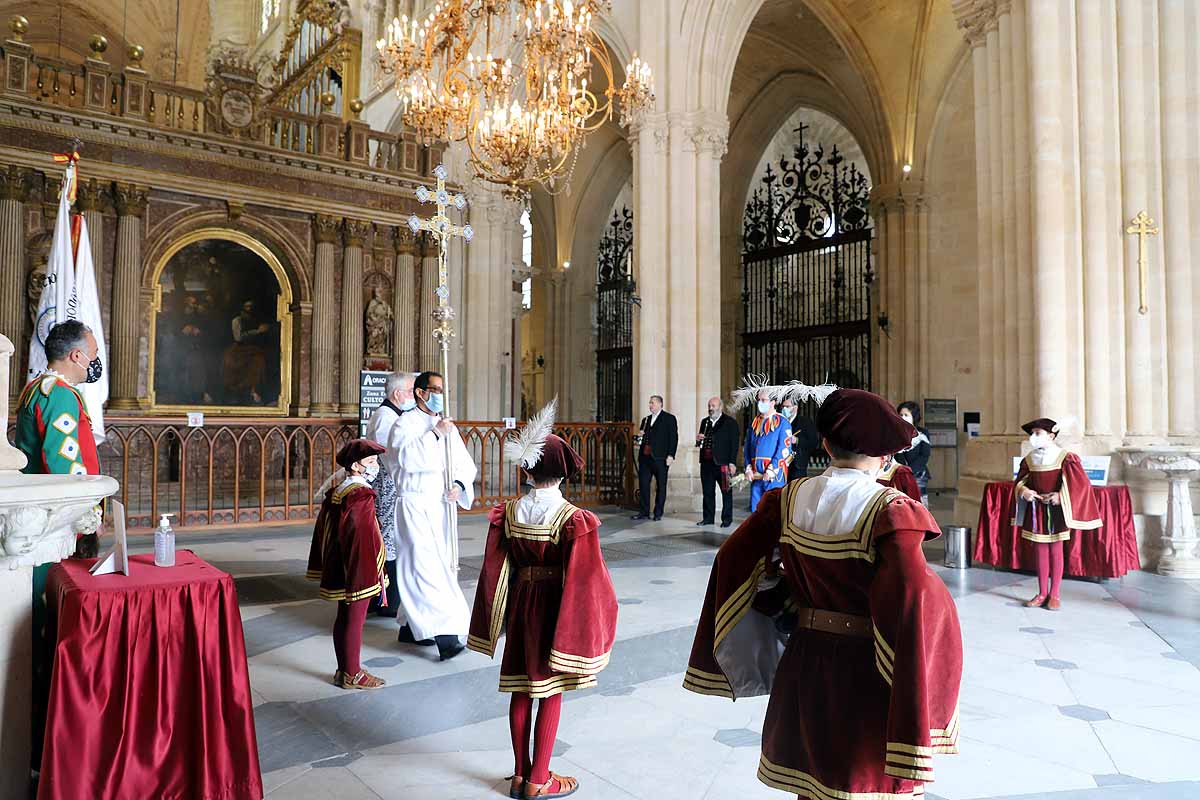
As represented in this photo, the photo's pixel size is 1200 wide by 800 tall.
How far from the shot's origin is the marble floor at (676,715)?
2.96 metres

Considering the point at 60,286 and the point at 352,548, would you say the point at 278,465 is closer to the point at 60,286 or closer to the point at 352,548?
the point at 60,286

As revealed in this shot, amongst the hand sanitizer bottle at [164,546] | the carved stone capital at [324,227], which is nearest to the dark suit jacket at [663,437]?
the carved stone capital at [324,227]

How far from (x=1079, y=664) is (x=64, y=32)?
27562 mm

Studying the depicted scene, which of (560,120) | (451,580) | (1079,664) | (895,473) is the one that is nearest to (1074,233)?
(895,473)

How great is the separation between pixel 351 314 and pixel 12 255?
4.94m

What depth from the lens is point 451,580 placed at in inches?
184

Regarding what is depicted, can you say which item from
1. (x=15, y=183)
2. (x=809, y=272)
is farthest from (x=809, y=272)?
(x=15, y=183)

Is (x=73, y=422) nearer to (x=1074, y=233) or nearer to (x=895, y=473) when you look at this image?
(x=895, y=473)

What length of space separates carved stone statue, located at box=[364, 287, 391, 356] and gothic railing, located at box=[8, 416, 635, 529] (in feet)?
6.86

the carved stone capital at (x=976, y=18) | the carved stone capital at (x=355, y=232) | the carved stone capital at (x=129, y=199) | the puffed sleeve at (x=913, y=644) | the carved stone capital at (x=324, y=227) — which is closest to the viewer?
the puffed sleeve at (x=913, y=644)

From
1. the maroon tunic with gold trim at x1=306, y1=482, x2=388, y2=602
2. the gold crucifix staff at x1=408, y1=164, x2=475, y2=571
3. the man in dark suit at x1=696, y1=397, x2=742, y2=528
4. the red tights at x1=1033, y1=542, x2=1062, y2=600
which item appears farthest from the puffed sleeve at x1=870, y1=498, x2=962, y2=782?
the man in dark suit at x1=696, y1=397, x2=742, y2=528

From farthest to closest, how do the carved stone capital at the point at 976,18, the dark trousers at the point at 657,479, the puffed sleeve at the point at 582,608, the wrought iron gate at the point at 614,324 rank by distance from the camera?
the wrought iron gate at the point at 614,324 < the dark trousers at the point at 657,479 < the carved stone capital at the point at 976,18 < the puffed sleeve at the point at 582,608

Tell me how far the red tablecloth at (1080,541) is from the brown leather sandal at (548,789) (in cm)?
506

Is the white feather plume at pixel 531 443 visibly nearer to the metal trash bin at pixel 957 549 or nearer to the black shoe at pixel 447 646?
the black shoe at pixel 447 646
